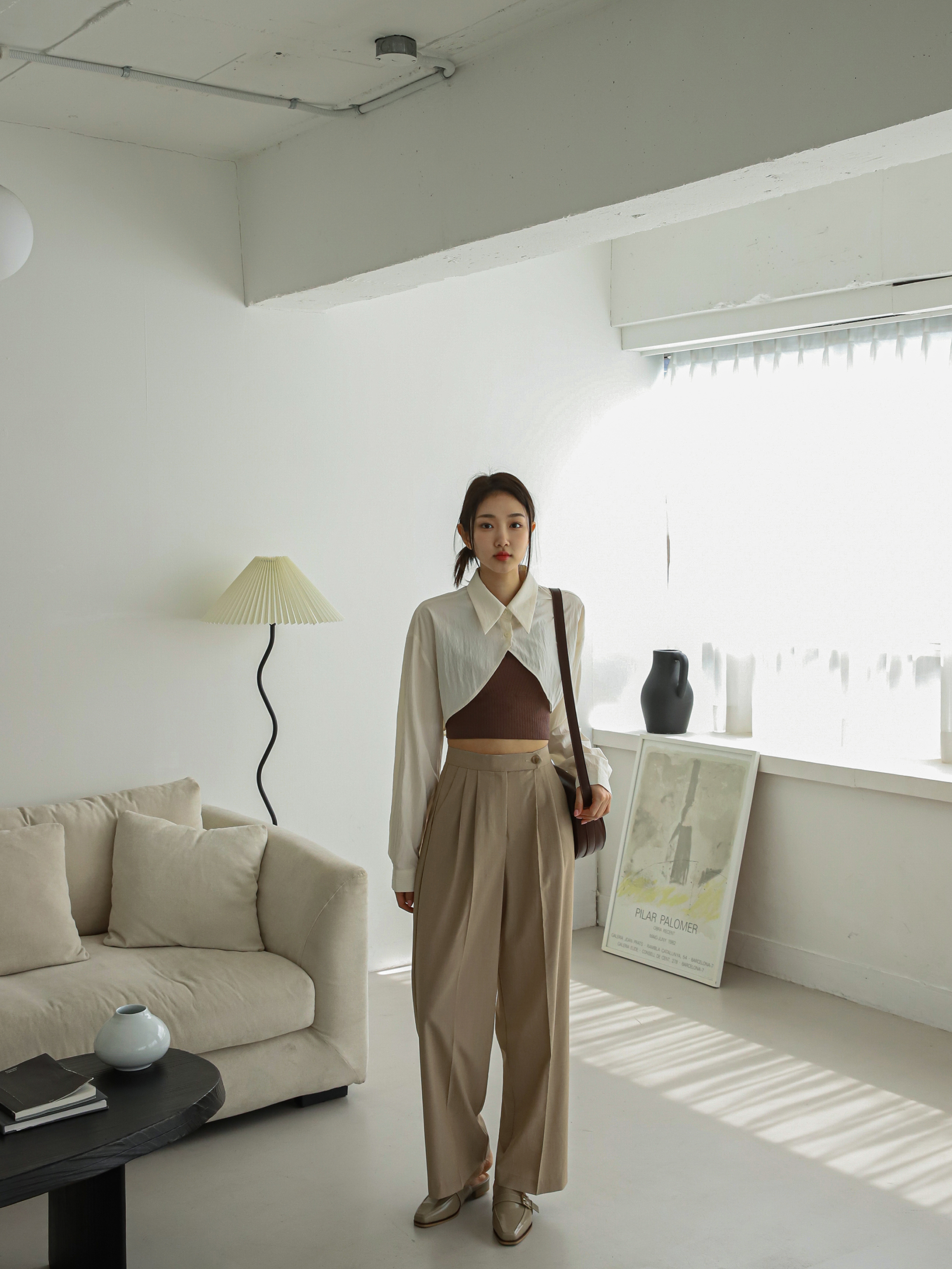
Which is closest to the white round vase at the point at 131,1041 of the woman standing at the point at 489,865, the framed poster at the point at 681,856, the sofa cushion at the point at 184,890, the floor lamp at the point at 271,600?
the woman standing at the point at 489,865

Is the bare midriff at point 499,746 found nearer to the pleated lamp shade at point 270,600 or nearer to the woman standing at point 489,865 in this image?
the woman standing at point 489,865

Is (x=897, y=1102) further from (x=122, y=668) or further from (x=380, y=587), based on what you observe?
(x=122, y=668)

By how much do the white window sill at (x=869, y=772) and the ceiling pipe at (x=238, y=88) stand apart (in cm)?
270

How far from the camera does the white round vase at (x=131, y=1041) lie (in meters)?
2.52

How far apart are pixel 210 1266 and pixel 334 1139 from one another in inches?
25.1

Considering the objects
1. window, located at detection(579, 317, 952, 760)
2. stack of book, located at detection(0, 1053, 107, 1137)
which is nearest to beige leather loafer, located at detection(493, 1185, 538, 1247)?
stack of book, located at detection(0, 1053, 107, 1137)

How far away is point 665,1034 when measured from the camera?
3.97 meters

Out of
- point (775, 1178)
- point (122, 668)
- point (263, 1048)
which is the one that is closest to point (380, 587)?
point (122, 668)

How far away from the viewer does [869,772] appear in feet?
13.7

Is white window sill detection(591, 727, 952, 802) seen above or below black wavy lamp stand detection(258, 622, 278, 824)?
below

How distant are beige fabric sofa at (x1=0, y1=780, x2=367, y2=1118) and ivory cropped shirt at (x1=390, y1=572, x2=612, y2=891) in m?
0.56

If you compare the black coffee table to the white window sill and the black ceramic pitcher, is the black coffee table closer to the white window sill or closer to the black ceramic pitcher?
the white window sill

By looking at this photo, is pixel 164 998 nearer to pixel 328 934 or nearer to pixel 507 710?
pixel 328 934

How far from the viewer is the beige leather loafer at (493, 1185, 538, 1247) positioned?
2686mm
